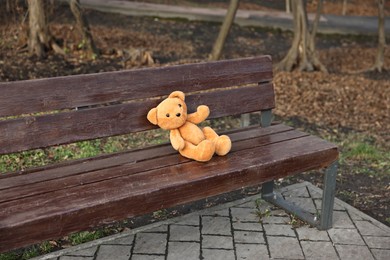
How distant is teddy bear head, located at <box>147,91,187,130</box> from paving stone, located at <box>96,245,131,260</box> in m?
0.81

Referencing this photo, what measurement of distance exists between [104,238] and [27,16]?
5.56 meters

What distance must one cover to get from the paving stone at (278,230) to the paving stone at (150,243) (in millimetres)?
700

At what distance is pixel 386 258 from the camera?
11.6 ft

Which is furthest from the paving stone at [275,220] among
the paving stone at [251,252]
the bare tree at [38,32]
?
the bare tree at [38,32]

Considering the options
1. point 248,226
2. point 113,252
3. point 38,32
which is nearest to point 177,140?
point 113,252

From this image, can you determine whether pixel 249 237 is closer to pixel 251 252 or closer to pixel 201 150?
pixel 251 252

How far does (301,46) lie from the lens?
8195 mm

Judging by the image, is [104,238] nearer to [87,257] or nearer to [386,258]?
[87,257]

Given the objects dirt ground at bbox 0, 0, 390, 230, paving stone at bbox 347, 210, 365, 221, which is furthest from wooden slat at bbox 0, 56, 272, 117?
dirt ground at bbox 0, 0, 390, 230

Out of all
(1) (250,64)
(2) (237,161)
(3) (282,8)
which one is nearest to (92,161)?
(2) (237,161)

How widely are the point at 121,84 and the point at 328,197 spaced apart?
5.11 ft

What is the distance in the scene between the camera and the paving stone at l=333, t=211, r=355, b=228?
3.91m

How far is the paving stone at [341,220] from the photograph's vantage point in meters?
3.91

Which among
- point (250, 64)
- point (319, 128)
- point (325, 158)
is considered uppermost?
point (250, 64)
